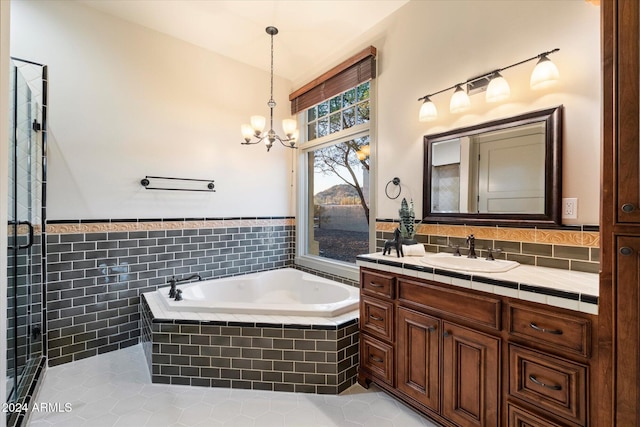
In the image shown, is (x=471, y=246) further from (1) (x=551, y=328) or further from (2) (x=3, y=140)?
(2) (x=3, y=140)

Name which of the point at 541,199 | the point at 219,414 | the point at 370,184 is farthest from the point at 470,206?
the point at 219,414

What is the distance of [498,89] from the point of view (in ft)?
6.08

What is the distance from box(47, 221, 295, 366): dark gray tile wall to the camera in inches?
93.8

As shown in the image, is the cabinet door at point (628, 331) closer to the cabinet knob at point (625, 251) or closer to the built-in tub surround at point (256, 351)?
the cabinet knob at point (625, 251)

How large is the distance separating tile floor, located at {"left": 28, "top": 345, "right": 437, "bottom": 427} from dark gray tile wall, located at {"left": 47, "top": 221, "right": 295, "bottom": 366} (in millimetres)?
339

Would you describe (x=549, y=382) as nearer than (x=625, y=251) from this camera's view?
No

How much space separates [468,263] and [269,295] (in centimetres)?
217

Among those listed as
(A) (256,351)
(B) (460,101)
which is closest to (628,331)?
(B) (460,101)

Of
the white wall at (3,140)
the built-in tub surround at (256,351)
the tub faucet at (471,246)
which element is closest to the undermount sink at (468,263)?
the tub faucet at (471,246)

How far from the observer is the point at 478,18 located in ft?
6.66

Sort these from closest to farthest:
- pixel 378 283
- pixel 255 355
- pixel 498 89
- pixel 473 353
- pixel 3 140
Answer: pixel 3 140 < pixel 473 353 < pixel 498 89 < pixel 378 283 < pixel 255 355

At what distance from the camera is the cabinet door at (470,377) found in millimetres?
1432

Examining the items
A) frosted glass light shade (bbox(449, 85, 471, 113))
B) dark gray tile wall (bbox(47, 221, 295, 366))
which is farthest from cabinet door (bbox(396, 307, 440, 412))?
dark gray tile wall (bbox(47, 221, 295, 366))

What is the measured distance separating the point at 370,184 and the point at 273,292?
1640mm
